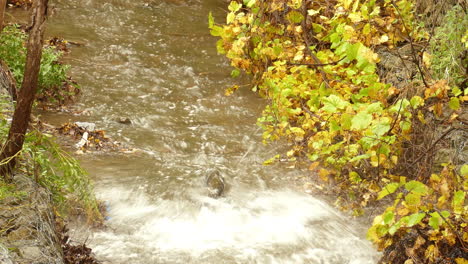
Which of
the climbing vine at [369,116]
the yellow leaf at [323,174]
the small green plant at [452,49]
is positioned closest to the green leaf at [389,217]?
the climbing vine at [369,116]

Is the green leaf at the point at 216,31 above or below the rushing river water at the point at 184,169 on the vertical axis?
above

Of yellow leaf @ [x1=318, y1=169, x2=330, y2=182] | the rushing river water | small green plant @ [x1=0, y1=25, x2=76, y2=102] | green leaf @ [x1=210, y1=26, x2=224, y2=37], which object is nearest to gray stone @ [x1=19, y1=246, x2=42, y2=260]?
the rushing river water

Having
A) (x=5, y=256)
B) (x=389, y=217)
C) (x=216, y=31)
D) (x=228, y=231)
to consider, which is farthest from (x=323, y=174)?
(x=5, y=256)

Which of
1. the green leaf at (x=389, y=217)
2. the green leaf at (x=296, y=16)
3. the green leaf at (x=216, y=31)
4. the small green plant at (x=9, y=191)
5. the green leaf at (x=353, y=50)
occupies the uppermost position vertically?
the green leaf at (x=296, y=16)

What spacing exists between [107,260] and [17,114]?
1.40 meters

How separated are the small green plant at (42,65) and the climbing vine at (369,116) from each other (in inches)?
84.3

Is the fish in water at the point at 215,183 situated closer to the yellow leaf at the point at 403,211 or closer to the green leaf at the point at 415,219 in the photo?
the yellow leaf at the point at 403,211

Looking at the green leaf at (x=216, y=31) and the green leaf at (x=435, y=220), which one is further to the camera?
the green leaf at (x=216, y=31)

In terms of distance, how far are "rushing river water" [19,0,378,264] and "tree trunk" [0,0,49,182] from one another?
1132 mm

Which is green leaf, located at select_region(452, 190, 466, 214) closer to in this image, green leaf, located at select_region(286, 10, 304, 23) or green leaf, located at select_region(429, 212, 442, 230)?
green leaf, located at select_region(429, 212, 442, 230)

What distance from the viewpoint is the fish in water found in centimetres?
502

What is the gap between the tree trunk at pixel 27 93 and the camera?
2.84m

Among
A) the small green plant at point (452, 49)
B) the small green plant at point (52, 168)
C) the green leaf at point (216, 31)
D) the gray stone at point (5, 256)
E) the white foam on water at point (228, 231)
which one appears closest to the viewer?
the gray stone at point (5, 256)

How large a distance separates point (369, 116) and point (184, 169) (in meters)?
2.32
